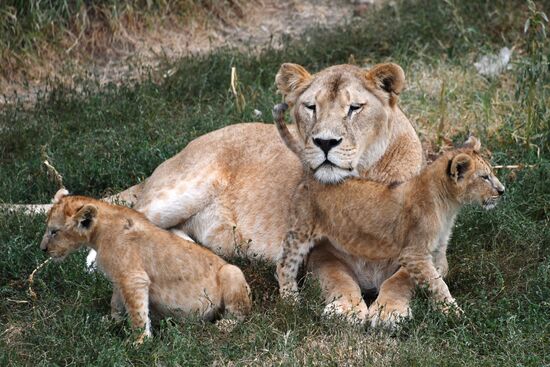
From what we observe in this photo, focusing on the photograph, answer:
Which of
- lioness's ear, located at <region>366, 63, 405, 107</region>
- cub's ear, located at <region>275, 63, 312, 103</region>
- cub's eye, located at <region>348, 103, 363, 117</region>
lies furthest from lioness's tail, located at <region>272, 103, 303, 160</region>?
lioness's ear, located at <region>366, 63, 405, 107</region>

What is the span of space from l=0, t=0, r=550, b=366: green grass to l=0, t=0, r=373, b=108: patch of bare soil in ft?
1.13

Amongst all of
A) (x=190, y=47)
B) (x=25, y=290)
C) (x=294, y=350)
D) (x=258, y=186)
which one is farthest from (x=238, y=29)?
(x=294, y=350)

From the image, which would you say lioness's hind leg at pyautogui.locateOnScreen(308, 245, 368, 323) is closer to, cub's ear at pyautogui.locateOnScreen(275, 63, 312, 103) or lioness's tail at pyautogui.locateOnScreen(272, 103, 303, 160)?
lioness's tail at pyautogui.locateOnScreen(272, 103, 303, 160)

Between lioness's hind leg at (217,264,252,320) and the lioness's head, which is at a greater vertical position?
the lioness's head

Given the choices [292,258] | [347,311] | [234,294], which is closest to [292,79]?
[292,258]

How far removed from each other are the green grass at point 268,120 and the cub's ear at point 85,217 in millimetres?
527

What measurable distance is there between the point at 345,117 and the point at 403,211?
645 mm

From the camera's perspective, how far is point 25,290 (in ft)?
21.8

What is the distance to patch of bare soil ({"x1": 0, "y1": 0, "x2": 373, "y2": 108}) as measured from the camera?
1012cm

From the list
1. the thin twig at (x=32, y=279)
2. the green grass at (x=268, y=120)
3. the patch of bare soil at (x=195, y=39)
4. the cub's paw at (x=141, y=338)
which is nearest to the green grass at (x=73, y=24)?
the patch of bare soil at (x=195, y=39)

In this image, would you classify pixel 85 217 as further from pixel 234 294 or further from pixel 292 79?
pixel 292 79

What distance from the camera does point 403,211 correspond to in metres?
6.03

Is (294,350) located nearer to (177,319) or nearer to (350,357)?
(350,357)

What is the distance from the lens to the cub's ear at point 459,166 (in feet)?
19.3
